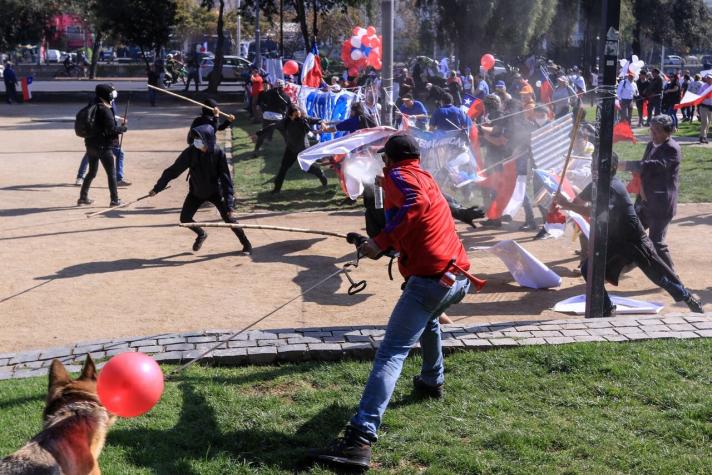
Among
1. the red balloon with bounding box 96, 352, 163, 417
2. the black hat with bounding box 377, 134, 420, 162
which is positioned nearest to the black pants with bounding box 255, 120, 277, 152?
the black hat with bounding box 377, 134, 420, 162

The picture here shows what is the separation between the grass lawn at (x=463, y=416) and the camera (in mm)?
5074

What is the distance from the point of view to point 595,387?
19.6 ft

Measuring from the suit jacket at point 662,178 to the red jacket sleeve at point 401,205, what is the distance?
479 cm

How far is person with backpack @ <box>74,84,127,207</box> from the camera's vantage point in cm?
1415

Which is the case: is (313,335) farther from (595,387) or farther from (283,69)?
(283,69)

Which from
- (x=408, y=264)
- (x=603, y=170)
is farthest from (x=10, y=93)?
(x=408, y=264)

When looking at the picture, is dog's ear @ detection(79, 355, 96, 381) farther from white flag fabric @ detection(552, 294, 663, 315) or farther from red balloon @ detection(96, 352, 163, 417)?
white flag fabric @ detection(552, 294, 663, 315)

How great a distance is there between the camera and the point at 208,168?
36.2 ft

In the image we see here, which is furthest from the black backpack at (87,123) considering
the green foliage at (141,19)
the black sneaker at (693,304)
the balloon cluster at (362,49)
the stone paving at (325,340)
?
the green foliage at (141,19)

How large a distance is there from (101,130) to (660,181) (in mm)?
9036

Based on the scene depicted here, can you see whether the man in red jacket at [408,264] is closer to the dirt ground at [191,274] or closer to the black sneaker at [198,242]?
the dirt ground at [191,274]

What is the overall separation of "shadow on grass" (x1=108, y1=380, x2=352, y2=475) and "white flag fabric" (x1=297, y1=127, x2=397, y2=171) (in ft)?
21.5

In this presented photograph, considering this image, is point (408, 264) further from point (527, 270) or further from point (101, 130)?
point (101, 130)

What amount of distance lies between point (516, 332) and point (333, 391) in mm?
1791
